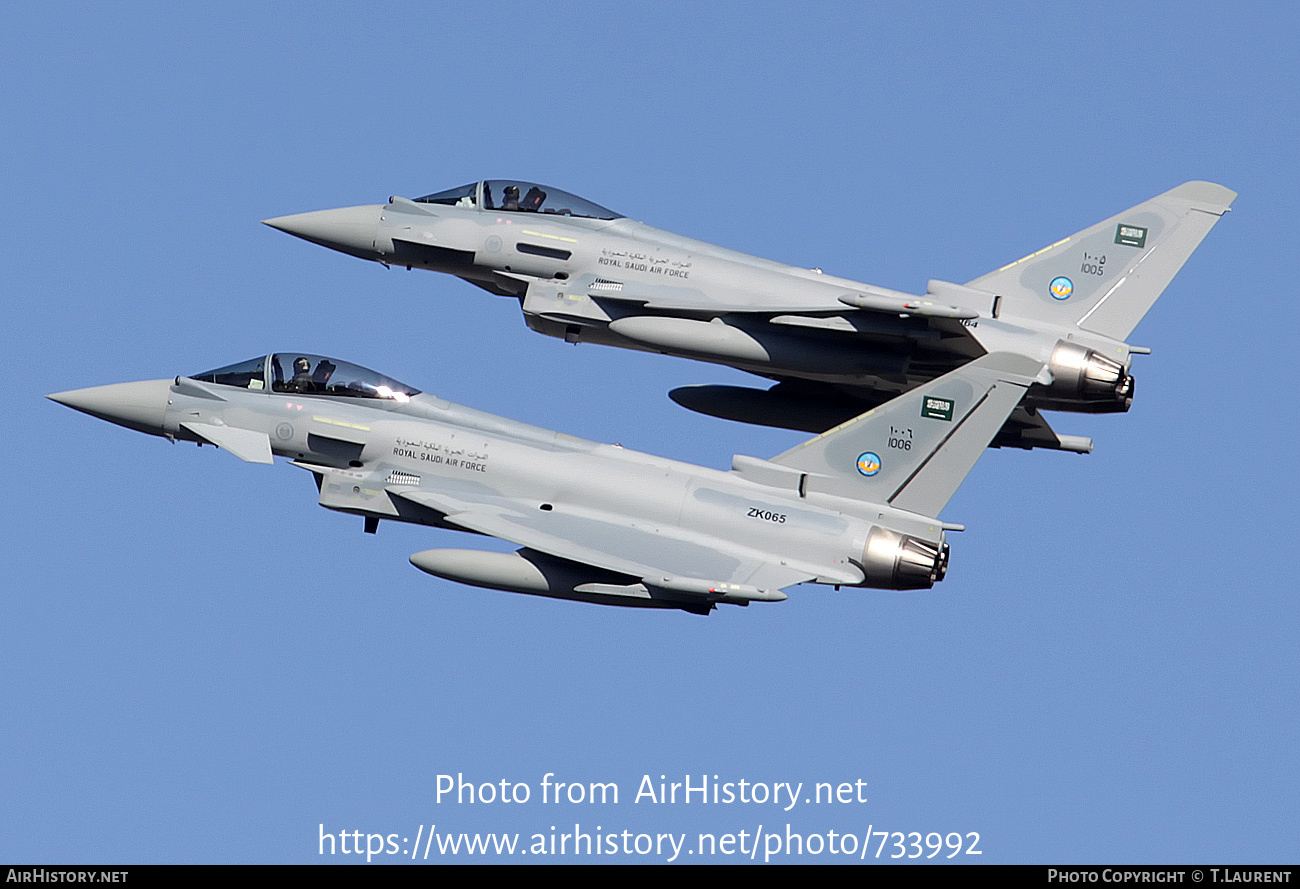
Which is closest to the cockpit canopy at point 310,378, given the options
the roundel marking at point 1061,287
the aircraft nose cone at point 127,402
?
the aircraft nose cone at point 127,402

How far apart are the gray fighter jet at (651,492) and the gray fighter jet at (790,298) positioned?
193 cm

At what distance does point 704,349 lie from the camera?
3269cm

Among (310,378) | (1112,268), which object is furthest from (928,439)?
(310,378)

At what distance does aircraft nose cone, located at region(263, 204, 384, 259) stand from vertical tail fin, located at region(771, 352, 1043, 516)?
7.60 metres

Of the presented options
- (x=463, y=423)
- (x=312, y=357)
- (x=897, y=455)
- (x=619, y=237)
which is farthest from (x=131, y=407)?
(x=897, y=455)

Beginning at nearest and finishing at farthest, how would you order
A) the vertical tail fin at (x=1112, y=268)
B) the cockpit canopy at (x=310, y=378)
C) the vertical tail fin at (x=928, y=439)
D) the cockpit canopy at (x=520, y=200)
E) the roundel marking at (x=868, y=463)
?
the vertical tail fin at (x=928, y=439), the roundel marking at (x=868, y=463), the cockpit canopy at (x=310, y=378), the vertical tail fin at (x=1112, y=268), the cockpit canopy at (x=520, y=200)

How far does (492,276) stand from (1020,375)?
7745mm

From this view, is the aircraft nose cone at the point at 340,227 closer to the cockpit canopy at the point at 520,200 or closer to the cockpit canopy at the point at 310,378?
the cockpit canopy at the point at 520,200

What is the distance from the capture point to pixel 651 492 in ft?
100

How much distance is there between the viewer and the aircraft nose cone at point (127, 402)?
3225cm

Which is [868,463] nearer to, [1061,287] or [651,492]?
[651,492]

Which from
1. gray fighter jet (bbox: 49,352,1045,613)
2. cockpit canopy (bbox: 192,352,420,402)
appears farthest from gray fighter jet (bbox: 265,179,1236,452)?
cockpit canopy (bbox: 192,352,420,402)

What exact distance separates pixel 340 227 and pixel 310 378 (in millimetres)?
3263
